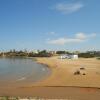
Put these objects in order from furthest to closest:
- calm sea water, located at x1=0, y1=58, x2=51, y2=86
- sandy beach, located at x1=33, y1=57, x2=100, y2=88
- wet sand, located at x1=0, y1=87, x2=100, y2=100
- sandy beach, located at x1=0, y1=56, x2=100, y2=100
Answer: calm sea water, located at x1=0, y1=58, x2=51, y2=86 → sandy beach, located at x1=33, y1=57, x2=100, y2=88 → sandy beach, located at x1=0, y1=56, x2=100, y2=100 → wet sand, located at x1=0, y1=87, x2=100, y2=100

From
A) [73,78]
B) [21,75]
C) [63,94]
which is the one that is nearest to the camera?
[63,94]

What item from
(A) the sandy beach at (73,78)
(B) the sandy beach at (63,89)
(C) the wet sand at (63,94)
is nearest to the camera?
(C) the wet sand at (63,94)

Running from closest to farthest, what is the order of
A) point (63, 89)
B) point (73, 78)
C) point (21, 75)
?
1. point (63, 89)
2. point (73, 78)
3. point (21, 75)

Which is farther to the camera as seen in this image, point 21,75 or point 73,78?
point 21,75

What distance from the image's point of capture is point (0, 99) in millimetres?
11586

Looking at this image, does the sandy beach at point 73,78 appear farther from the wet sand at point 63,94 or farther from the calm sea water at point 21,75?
the wet sand at point 63,94

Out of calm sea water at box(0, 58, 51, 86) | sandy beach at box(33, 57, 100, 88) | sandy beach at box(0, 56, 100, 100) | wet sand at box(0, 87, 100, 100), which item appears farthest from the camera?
calm sea water at box(0, 58, 51, 86)

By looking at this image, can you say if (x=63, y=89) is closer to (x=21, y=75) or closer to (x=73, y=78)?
(x=73, y=78)

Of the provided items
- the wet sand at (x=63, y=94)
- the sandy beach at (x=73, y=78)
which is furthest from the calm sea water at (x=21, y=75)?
the wet sand at (x=63, y=94)

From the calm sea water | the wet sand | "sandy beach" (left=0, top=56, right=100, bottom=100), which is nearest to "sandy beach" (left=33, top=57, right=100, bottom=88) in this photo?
"sandy beach" (left=0, top=56, right=100, bottom=100)

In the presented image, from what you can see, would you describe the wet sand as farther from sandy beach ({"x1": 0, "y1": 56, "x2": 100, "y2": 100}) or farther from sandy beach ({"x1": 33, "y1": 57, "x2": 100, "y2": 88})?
sandy beach ({"x1": 33, "y1": 57, "x2": 100, "y2": 88})

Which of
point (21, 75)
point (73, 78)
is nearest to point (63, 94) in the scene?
point (73, 78)

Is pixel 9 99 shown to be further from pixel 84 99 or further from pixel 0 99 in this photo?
pixel 84 99

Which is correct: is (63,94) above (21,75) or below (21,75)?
above
